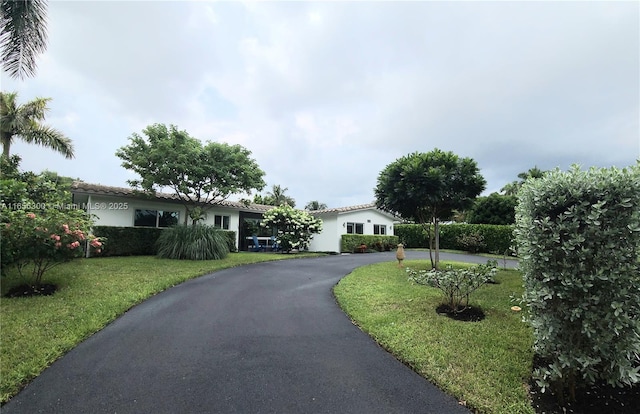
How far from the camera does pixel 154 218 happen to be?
51.6ft

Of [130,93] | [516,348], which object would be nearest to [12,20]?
[130,93]

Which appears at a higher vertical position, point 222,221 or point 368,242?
point 222,221

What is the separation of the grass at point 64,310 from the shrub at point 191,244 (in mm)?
2845

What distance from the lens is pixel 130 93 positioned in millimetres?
10641

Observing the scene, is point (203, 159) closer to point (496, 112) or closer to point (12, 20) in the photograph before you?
point (12, 20)

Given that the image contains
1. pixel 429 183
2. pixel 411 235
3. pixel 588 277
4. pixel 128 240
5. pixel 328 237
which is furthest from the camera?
pixel 411 235

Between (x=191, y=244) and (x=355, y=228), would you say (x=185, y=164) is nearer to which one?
(x=191, y=244)

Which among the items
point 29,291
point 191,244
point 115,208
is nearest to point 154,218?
point 115,208

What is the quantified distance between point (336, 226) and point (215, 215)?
810 cm

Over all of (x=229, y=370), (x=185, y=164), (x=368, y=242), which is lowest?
(x=229, y=370)

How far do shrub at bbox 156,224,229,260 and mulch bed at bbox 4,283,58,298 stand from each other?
595 cm

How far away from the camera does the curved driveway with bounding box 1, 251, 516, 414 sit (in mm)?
2990

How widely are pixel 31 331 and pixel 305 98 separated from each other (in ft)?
33.0

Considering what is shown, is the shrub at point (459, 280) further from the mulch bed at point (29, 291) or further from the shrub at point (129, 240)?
the shrub at point (129, 240)
